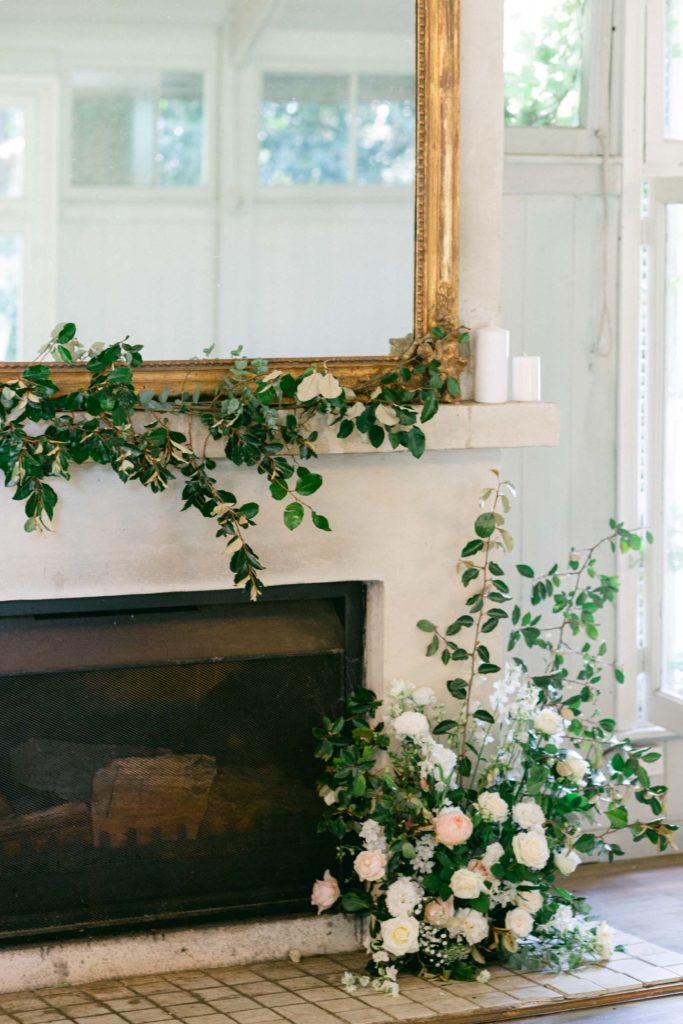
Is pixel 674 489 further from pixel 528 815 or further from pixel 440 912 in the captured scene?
pixel 440 912

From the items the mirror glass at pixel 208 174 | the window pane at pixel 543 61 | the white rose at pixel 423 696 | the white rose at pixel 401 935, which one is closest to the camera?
the mirror glass at pixel 208 174

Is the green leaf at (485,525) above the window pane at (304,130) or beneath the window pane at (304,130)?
beneath

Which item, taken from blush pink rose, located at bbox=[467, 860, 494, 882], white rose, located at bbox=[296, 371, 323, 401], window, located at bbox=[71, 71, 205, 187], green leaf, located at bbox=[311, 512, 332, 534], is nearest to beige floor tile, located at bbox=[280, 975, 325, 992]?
blush pink rose, located at bbox=[467, 860, 494, 882]

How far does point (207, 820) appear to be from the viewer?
304cm

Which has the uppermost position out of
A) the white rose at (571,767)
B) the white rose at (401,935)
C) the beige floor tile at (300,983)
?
the white rose at (571,767)

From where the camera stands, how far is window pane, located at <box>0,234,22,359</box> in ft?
8.88

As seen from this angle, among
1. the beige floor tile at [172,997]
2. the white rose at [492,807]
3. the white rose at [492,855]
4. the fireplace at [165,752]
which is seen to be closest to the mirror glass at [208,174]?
the fireplace at [165,752]

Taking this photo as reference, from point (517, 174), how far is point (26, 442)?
5.22ft

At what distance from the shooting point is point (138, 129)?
277 cm

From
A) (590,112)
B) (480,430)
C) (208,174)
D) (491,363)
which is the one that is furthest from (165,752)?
(590,112)

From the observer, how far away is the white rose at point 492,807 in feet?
9.55

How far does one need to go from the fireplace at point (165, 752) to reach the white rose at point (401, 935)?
30 centimetres

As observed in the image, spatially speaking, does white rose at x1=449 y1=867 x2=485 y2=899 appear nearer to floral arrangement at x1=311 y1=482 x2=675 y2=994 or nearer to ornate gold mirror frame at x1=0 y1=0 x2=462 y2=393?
floral arrangement at x1=311 y1=482 x2=675 y2=994

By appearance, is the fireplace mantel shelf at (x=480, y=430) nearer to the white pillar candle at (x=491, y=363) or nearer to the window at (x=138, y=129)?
the white pillar candle at (x=491, y=363)
